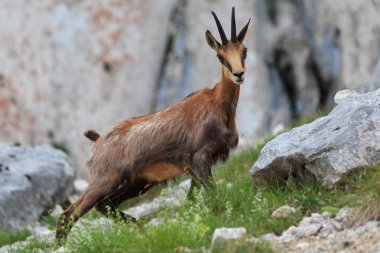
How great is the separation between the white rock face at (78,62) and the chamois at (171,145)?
10.5 metres

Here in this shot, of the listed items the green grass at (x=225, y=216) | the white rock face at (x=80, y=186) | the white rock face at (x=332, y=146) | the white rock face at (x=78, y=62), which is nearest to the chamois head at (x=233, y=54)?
the white rock face at (x=332, y=146)

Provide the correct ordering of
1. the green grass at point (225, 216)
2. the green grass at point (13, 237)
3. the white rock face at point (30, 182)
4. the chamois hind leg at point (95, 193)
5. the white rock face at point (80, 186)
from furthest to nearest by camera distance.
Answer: the white rock face at point (80, 186) < the white rock face at point (30, 182) < the green grass at point (13, 237) < the chamois hind leg at point (95, 193) < the green grass at point (225, 216)

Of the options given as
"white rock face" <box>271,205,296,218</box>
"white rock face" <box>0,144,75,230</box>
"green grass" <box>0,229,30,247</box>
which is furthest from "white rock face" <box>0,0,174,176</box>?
"white rock face" <box>271,205,296,218</box>

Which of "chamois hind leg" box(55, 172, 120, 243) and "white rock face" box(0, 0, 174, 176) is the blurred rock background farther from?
"chamois hind leg" box(55, 172, 120, 243)

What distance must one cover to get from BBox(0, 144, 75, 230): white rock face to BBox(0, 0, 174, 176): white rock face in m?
4.40

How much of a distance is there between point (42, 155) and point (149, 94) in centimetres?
604

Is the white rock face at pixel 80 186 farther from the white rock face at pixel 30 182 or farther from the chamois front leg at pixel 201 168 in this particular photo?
the chamois front leg at pixel 201 168

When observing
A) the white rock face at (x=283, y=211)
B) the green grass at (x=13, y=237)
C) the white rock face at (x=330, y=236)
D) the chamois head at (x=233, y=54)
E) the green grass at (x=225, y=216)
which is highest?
the chamois head at (x=233, y=54)

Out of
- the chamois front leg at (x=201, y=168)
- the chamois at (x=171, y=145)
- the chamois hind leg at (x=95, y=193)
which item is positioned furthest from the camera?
the chamois hind leg at (x=95, y=193)

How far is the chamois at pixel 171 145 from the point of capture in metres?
11.9

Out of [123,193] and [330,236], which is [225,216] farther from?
[123,193]

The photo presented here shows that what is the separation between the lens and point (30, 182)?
16.6 meters

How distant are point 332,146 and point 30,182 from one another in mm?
7722

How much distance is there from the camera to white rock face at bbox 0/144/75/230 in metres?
15.9
